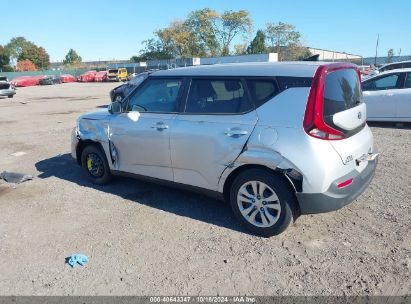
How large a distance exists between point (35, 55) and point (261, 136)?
397ft

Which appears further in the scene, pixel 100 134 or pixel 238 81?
pixel 100 134

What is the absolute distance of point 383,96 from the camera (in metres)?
9.42

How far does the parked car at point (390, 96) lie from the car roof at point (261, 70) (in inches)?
250

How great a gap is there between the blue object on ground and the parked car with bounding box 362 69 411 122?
8424 mm

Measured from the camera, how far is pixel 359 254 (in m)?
3.49

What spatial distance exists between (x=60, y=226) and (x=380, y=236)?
3581 mm

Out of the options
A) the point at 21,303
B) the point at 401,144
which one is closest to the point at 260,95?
the point at 21,303

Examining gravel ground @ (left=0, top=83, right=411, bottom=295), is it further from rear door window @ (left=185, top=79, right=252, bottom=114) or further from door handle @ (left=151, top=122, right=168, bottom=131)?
rear door window @ (left=185, top=79, right=252, bottom=114)

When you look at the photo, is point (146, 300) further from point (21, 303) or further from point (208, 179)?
point (208, 179)

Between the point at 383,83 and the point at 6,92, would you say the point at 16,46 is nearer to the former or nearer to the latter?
the point at 6,92

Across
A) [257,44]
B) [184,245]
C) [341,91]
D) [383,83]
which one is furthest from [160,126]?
[257,44]

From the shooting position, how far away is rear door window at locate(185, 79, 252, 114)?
391 cm

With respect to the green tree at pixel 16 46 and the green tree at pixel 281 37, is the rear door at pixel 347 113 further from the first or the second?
the green tree at pixel 16 46

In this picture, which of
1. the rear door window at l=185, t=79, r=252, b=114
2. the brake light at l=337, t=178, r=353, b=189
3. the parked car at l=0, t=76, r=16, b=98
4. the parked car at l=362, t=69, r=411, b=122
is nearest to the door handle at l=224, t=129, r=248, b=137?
the rear door window at l=185, t=79, r=252, b=114
